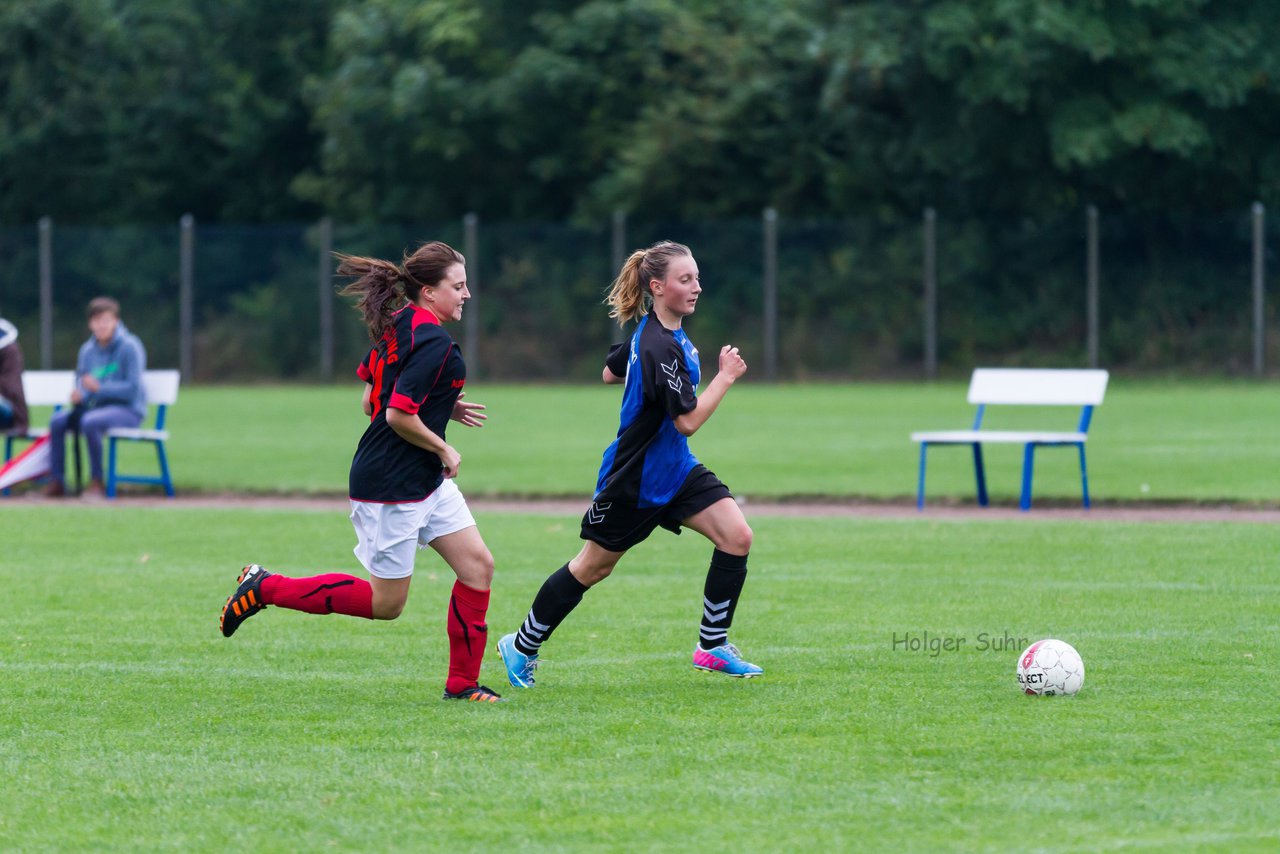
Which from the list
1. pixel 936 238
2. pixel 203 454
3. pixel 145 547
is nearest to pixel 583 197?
pixel 936 238

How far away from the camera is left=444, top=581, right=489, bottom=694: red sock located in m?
6.64

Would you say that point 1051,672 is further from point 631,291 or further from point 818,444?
point 818,444

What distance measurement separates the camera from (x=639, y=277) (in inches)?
278

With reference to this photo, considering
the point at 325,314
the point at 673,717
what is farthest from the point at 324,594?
the point at 325,314

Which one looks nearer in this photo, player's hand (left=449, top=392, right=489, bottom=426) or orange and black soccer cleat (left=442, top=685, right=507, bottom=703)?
orange and black soccer cleat (left=442, top=685, right=507, bottom=703)

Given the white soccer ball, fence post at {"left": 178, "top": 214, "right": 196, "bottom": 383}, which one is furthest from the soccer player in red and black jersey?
fence post at {"left": 178, "top": 214, "right": 196, "bottom": 383}

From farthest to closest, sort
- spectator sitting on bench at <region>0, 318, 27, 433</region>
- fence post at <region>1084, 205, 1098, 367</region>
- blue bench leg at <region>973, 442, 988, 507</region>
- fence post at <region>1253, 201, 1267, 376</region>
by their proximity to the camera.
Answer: fence post at <region>1084, 205, 1098, 367</region> < fence post at <region>1253, 201, 1267, 376</region> < spectator sitting on bench at <region>0, 318, 27, 433</region> < blue bench leg at <region>973, 442, 988, 507</region>

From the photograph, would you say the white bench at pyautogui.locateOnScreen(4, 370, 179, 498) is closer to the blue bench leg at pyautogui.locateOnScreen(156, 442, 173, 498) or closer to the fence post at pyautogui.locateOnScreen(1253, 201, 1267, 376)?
the blue bench leg at pyautogui.locateOnScreen(156, 442, 173, 498)

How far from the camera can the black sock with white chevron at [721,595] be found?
7.07 m

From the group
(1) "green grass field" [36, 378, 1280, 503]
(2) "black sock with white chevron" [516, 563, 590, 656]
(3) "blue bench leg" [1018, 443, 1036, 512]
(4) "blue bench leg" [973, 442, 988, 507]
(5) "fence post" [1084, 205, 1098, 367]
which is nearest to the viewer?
(2) "black sock with white chevron" [516, 563, 590, 656]

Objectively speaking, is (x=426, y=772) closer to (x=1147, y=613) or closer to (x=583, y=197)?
(x=1147, y=613)

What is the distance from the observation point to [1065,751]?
561 centimetres

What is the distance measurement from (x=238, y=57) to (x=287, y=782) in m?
35.2

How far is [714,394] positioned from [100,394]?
998 cm
